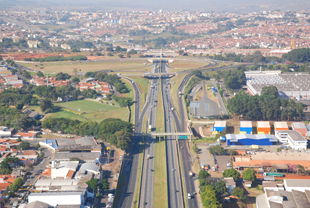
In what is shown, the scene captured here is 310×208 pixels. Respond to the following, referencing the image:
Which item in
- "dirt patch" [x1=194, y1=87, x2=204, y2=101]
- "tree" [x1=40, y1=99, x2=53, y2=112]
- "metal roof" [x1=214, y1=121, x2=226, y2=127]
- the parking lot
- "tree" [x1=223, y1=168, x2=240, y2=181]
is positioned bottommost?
the parking lot

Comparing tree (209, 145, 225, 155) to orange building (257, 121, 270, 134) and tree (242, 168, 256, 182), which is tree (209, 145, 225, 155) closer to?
tree (242, 168, 256, 182)

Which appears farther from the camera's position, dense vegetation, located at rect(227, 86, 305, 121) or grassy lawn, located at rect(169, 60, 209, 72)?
grassy lawn, located at rect(169, 60, 209, 72)

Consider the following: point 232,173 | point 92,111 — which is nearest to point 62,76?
point 92,111

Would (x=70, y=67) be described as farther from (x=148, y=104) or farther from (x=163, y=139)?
(x=163, y=139)

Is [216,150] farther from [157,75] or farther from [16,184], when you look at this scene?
[157,75]

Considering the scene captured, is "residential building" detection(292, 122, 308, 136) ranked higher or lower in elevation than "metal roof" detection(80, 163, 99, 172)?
higher

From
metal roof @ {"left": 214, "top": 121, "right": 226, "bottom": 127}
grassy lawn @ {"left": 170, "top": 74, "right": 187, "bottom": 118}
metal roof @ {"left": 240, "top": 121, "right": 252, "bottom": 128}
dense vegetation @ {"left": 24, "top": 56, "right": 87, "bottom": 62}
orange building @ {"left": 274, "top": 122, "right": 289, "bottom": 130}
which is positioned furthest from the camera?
dense vegetation @ {"left": 24, "top": 56, "right": 87, "bottom": 62}

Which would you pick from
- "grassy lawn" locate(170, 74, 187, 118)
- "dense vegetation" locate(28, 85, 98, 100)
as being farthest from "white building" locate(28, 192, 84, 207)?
"dense vegetation" locate(28, 85, 98, 100)

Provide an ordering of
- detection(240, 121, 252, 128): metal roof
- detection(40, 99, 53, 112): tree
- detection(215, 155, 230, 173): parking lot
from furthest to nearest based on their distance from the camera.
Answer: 1. detection(40, 99, 53, 112): tree
2. detection(240, 121, 252, 128): metal roof
3. detection(215, 155, 230, 173): parking lot
